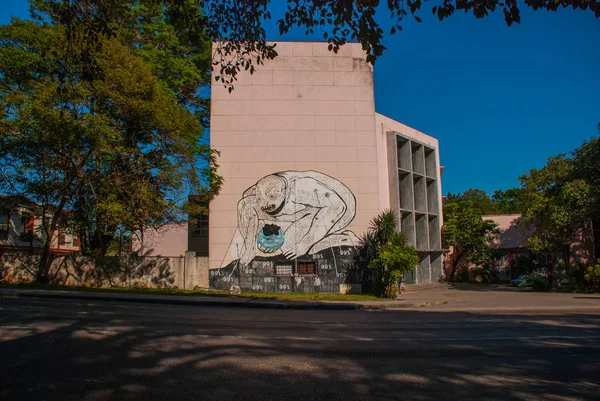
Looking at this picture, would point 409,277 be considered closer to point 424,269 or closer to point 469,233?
point 424,269

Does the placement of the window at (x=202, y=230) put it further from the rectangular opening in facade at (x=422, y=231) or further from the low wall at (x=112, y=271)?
the rectangular opening in facade at (x=422, y=231)

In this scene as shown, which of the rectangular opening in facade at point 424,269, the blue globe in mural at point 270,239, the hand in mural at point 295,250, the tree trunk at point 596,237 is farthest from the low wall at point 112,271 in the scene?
the tree trunk at point 596,237

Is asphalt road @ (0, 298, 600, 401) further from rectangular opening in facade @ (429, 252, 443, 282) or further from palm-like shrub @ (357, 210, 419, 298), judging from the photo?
rectangular opening in facade @ (429, 252, 443, 282)

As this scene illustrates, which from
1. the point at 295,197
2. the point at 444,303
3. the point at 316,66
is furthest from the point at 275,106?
the point at 444,303

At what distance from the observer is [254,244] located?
25.2 metres

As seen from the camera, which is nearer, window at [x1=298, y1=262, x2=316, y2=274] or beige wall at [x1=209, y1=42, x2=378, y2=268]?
window at [x1=298, y1=262, x2=316, y2=274]

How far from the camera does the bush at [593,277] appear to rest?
23.9m

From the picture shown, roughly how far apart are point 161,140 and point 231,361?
18096mm

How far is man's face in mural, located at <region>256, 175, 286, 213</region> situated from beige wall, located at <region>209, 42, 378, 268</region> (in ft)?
1.45

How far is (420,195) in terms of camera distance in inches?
1302

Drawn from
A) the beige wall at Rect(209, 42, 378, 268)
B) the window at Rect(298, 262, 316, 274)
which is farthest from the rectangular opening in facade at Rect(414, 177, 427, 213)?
the window at Rect(298, 262, 316, 274)

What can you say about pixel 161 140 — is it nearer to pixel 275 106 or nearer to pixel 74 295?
pixel 275 106

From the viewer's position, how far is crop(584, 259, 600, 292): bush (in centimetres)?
2386

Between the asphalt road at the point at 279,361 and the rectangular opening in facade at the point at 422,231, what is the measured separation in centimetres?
2290
